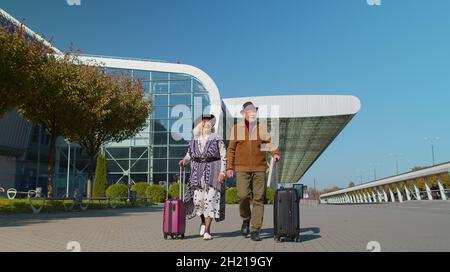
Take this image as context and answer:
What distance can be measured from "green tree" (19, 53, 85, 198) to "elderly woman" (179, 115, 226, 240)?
13684 mm

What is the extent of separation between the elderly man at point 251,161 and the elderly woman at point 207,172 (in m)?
0.19

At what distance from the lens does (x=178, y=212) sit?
7309 mm

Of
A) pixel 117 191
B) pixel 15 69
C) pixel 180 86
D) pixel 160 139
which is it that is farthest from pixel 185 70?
pixel 15 69

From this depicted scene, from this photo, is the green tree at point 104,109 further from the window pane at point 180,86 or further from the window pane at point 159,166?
the window pane at point 180,86

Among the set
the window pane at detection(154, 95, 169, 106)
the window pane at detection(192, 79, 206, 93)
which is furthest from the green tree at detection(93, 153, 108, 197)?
the window pane at detection(192, 79, 206, 93)

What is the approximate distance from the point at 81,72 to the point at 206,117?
50.9 ft

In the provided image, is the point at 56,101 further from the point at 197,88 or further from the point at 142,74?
the point at 197,88

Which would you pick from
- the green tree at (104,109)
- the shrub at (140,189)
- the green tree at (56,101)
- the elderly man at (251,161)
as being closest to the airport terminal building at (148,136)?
the shrub at (140,189)

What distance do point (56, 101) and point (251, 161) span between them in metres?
15.3

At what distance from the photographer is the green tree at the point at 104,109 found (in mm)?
21656

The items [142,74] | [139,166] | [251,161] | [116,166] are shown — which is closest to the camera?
[251,161]

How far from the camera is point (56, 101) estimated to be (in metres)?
20.3
